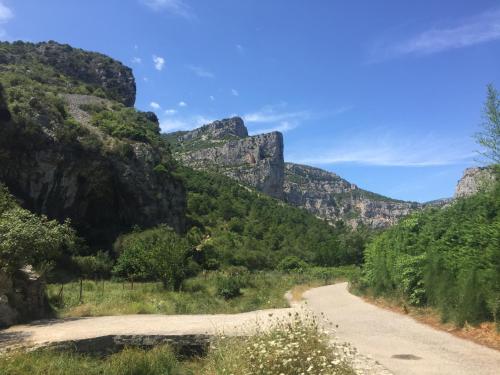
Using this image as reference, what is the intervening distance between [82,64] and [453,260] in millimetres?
104611

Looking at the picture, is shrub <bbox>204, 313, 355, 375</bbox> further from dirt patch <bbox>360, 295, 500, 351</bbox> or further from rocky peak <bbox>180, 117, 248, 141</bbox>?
rocky peak <bbox>180, 117, 248, 141</bbox>

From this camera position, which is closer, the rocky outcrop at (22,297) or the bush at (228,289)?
the rocky outcrop at (22,297)

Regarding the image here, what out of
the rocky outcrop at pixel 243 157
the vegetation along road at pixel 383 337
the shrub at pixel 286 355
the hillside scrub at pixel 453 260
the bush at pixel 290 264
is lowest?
the bush at pixel 290 264

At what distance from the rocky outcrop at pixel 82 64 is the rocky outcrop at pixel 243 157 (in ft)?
103

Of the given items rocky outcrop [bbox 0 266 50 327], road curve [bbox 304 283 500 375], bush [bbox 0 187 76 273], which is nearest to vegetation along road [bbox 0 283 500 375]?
road curve [bbox 304 283 500 375]

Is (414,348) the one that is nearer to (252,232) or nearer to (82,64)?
(252,232)

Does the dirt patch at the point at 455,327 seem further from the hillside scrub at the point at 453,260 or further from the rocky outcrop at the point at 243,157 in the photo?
the rocky outcrop at the point at 243,157

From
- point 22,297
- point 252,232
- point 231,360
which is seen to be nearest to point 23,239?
point 22,297

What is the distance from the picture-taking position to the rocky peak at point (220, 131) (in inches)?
6890

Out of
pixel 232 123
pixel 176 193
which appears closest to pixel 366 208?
pixel 232 123

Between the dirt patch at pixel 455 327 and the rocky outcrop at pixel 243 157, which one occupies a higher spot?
the rocky outcrop at pixel 243 157

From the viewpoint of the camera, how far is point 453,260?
1239cm

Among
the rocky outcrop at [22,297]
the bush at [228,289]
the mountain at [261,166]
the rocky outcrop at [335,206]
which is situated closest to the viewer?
the rocky outcrop at [22,297]

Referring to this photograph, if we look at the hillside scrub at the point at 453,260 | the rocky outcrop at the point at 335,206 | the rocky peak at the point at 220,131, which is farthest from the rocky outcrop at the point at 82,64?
the hillside scrub at the point at 453,260
